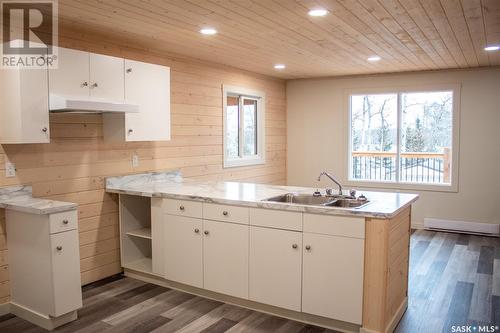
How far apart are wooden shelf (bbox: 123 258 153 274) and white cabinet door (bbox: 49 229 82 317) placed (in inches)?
33.4

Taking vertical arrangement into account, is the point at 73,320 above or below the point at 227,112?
below

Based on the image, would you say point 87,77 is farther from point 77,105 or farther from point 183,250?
point 183,250

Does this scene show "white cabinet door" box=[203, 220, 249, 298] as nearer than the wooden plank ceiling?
No

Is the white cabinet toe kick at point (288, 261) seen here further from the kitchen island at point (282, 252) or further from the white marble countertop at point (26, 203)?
the white marble countertop at point (26, 203)

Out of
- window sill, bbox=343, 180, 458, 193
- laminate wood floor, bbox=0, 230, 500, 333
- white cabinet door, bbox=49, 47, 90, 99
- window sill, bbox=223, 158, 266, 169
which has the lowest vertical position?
laminate wood floor, bbox=0, 230, 500, 333

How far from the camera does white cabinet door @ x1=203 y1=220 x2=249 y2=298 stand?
3314 millimetres

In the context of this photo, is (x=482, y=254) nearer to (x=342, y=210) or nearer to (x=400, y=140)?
(x=400, y=140)

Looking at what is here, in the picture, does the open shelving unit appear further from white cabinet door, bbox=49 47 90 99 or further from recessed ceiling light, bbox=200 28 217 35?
recessed ceiling light, bbox=200 28 217 35

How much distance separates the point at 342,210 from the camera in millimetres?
2830

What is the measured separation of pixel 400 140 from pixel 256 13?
4.06m

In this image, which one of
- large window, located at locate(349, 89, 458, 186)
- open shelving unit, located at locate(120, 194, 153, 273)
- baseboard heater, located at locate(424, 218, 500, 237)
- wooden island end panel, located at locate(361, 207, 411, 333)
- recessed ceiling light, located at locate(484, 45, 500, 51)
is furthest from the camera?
large window, located at locate(349, 89, 458, 186)

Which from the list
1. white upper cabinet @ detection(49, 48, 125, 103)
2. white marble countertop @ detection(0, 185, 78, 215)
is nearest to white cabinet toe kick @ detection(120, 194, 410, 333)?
white marble countertop @ detection(0, 185, 78, 215)

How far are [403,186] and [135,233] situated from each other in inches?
162

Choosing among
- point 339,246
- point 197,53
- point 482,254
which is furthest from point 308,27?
point 482,254
